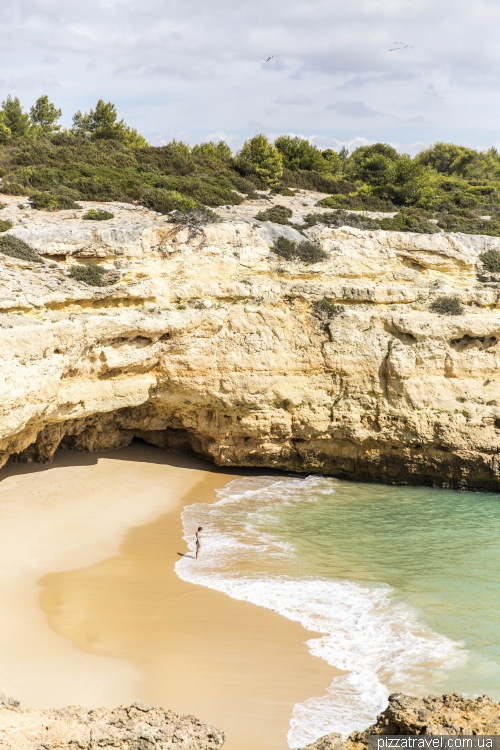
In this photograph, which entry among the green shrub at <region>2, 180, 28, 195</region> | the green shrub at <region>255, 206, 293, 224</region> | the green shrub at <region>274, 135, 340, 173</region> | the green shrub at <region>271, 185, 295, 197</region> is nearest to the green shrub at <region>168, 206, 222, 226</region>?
the green shrub at <region>255, 206, 293, 224</region>

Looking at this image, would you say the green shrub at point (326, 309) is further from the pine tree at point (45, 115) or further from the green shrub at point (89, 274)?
the pine tree at point (45, 115)

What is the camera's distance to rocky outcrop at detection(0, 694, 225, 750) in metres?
6.09

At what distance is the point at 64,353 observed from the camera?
1529 centimetres

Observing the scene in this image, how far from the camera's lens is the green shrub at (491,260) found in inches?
796

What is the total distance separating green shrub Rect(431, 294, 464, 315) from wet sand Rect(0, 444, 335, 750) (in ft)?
33.2

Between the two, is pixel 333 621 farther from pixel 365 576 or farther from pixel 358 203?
pixel 358 203

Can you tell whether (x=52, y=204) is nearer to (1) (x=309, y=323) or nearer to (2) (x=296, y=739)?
(1) (x=309, y=323)

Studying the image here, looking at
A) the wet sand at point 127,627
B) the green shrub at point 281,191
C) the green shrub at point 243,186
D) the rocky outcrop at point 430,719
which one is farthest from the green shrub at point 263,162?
the rocky outcrop at point 430,719

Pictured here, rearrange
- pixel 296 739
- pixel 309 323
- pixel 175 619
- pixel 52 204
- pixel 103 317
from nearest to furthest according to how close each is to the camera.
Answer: pixel 296 739 < pixel 175 619 < pixel 103 317 < pixel 309 323 < pixel 52 204

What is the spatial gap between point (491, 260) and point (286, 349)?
7411mm

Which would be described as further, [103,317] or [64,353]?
[103,317]

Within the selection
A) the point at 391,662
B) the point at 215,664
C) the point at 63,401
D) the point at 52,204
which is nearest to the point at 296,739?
the point at 215,664

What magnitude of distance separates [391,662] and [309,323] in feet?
36.2

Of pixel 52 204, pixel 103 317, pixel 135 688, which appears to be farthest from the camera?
pixel 52 204
